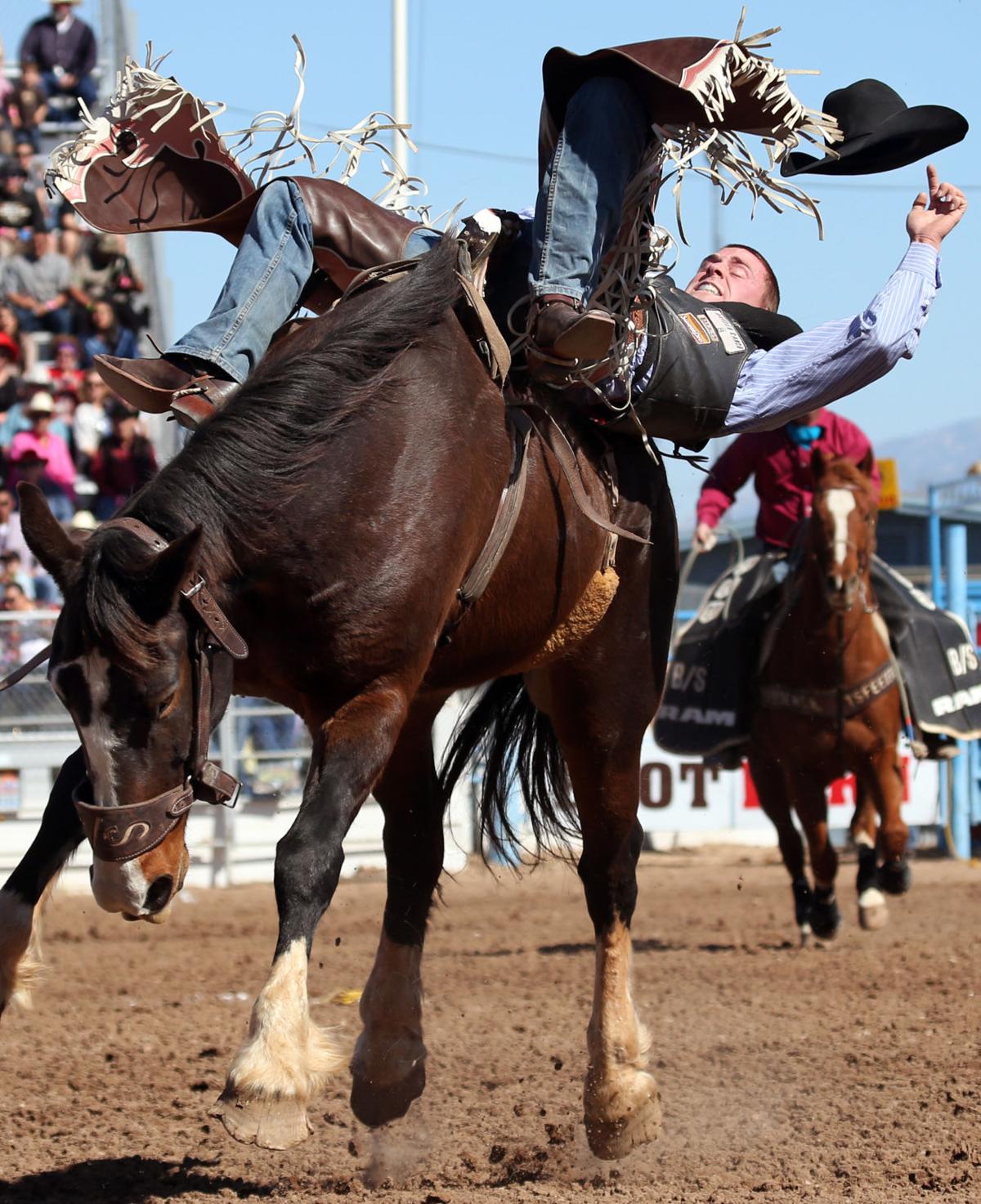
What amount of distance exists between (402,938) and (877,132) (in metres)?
2.31

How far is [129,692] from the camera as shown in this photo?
277 cm

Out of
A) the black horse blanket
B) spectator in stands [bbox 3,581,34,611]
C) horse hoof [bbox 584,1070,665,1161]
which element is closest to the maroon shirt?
the black horse blanket

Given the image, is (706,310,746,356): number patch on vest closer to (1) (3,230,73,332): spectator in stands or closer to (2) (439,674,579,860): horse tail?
(2) (439,674,579,860): horse tail

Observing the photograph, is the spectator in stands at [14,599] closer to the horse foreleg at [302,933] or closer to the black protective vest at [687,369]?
the black protective vest at [687,369]

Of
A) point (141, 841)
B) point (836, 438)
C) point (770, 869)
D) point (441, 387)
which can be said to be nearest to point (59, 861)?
point (141, 841)

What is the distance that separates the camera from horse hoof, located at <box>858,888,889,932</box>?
766 cm

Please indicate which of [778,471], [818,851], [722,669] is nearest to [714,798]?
[722,669]

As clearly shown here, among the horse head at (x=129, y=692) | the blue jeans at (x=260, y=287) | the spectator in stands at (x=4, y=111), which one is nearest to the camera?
the horse head at (x=129, y=692)

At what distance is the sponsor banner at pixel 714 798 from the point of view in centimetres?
1116

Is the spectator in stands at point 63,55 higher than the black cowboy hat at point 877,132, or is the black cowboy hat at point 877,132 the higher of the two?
the spectator in stands at point 63,55

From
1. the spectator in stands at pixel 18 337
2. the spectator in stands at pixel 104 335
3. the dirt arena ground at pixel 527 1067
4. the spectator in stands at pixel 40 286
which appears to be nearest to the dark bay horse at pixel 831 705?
the dirt arena ground at pixel 527 1067

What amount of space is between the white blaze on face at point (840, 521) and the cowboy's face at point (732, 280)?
2.85 m

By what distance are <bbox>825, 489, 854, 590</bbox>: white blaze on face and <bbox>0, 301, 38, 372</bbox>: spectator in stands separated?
618cm

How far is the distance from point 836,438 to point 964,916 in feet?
8.41
